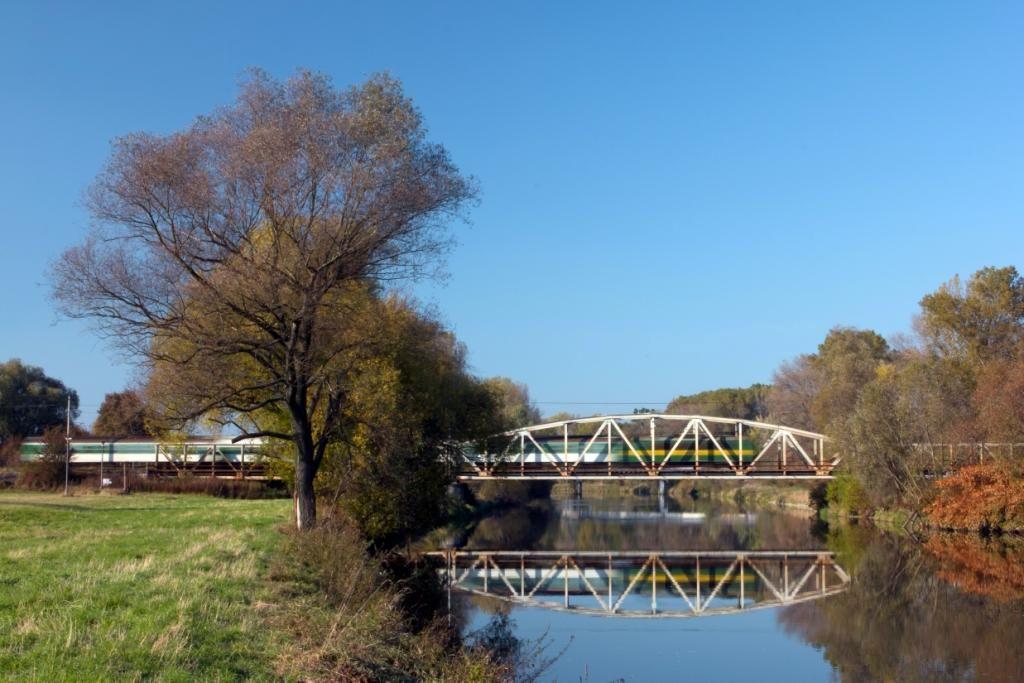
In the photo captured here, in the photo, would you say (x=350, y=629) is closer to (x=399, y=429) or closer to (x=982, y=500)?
(x=399, y=429)

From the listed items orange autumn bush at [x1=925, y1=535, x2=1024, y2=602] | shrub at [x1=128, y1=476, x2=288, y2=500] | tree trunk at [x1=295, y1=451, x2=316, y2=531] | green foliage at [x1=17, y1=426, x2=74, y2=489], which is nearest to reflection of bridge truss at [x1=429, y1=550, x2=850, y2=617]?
orange autumn bush at [x1=925, y1=535, x2=1024, y2=602]

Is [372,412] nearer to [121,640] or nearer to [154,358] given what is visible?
[154,358]

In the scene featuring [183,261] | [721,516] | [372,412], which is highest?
[183,261]

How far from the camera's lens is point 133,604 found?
Result: 41.7 feet

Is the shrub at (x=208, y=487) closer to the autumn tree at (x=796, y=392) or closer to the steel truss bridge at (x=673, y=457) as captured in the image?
the steel truss bridge at (x=673, y=457)

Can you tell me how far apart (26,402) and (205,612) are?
87.8 m

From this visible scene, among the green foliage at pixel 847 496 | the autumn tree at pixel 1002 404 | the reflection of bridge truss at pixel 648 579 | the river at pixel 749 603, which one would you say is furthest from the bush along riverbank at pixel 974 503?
the reflection of bridge truss at pixel 648 579

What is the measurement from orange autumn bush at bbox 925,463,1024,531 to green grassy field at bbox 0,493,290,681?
31571mm

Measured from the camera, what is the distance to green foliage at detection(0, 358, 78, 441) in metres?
89.4

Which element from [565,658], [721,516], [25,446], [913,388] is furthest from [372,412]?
[25,446]

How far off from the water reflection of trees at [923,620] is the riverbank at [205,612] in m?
8.89

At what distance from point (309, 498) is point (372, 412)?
294 centimetres

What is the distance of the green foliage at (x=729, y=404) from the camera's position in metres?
127

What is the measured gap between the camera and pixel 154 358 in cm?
2273
